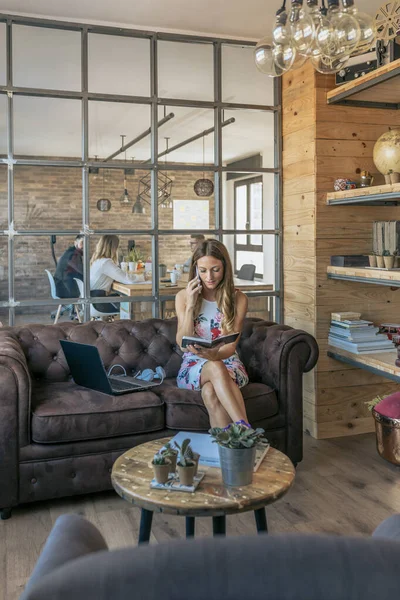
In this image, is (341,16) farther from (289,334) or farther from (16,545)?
(16,545)

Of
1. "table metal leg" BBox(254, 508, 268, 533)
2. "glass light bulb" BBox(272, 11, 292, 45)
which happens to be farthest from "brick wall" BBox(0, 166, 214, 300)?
"table metal leg" BBox(254, 508, 268, 533)

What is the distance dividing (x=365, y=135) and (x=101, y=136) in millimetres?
1693

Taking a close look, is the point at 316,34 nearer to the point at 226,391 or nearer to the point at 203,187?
the point at 226,391

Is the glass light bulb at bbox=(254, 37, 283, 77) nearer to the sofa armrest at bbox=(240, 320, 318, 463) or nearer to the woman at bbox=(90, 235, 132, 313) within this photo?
the sofa armrest at bbox=(240, 320, 318, 463)

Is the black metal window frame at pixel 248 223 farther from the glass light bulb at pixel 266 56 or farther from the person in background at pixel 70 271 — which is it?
the glass light bulb at pixel 266 56

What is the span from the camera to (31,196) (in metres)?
3.78

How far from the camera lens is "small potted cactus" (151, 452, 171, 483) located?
81.9 inches

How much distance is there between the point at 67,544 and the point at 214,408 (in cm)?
198

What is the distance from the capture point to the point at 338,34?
2221mm

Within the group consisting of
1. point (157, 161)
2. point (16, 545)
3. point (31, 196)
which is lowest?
point (16, 545)

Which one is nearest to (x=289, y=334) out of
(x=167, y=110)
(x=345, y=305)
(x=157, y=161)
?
(x=345, y=305)

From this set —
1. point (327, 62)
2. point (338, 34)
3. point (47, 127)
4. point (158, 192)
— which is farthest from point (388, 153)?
point (47, 127)

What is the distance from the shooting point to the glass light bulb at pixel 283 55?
7.73 ft

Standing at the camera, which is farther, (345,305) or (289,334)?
(345,305)
